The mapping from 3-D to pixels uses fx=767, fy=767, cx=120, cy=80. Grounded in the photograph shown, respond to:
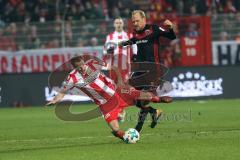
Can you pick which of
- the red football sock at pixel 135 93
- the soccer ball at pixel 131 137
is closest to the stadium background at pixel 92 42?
the red football sock at pixel 135 93

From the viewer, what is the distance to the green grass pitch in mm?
11406

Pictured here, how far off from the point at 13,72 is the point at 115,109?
13461 millimetres

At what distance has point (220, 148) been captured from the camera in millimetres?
11742

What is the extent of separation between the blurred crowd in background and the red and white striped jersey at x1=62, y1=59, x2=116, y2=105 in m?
12.4

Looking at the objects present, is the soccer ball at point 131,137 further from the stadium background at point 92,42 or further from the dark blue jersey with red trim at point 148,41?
the stadium background at point 92,42

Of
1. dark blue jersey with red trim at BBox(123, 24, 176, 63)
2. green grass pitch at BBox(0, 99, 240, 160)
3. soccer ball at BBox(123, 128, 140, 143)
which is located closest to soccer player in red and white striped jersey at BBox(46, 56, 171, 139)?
soccer ball at BBox(123, 128, 140, 143)

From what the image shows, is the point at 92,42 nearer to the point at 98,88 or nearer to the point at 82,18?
the point at 82,18

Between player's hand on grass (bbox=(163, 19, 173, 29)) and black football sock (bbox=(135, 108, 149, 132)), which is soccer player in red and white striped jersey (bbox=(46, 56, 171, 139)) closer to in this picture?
black football sock (bbox=(135, 108, 149, 132))

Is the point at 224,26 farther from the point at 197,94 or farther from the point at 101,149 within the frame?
the point at 101,149

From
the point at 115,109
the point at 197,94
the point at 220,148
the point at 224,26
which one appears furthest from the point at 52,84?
the point at 220,148

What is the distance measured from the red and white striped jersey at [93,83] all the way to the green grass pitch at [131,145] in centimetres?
82

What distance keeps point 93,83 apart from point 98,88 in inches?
6.2

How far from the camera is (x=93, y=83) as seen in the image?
539 inches

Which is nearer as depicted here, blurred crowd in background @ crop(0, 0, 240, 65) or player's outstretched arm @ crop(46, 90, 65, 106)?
player's outstretched arm @ crop(46, 90, 65, 106)
